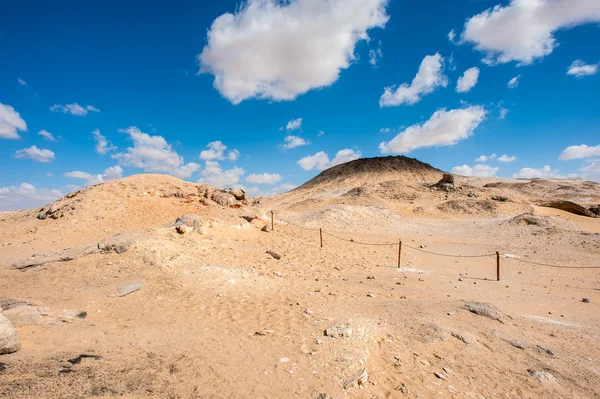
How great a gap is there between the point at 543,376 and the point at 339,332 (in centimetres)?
304

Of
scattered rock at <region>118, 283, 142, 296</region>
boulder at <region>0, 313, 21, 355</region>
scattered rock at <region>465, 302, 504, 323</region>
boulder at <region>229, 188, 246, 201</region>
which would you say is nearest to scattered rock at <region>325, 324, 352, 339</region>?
scattered rock at <region>465, 302, 504, 323</region>

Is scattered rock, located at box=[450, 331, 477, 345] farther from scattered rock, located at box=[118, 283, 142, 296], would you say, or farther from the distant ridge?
the distant ridge

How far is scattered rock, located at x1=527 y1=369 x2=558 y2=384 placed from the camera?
14.9ft

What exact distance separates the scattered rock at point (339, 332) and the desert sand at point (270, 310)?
19 mm

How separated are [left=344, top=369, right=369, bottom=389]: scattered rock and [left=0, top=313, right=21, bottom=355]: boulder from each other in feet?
13.7

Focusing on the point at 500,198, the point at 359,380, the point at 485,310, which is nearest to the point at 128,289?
the point at 359,380

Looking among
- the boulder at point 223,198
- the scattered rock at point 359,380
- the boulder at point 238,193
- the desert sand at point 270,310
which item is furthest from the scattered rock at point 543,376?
the boulder at point 238,193

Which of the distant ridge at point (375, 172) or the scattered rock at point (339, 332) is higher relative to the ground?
the distant ridge at point (375, 172)

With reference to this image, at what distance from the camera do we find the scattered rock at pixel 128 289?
24.4ft

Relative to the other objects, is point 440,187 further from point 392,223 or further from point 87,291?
point 87,291

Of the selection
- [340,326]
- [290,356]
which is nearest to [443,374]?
[340,326]

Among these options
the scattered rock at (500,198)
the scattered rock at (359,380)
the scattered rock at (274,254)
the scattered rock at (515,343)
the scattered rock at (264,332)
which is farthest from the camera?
the scattered rock at (500,198)

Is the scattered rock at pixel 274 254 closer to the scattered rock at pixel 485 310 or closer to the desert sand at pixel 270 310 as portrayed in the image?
the desert sand at pixel 270 310

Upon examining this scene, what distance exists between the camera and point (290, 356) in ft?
15.7
